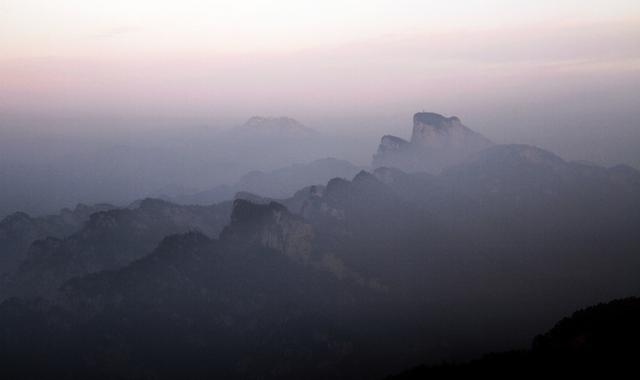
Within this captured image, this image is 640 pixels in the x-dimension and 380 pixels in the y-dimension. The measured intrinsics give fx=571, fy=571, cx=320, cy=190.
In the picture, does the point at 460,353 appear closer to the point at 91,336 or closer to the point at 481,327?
the point at 481,327

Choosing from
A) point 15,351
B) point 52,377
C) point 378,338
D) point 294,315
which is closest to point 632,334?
point 378,338

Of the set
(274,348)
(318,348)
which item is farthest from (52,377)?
(318,348)

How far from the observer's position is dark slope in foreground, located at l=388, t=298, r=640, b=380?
84781 millimetres

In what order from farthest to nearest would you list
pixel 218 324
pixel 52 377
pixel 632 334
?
pixel 218 324 → pixel 52 377 → pixel 632 334

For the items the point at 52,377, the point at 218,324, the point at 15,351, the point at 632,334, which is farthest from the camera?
the point at 218,324

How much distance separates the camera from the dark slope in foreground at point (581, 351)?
278 ft

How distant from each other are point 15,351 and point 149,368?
46.3 m

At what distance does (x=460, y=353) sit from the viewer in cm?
18112

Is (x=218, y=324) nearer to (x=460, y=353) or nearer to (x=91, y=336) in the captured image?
(x=91, y=336)

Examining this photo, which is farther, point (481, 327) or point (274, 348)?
point (481, 327)

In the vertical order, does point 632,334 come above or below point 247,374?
above

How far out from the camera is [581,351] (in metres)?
88.8

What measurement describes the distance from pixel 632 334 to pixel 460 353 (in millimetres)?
97344

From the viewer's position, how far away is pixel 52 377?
17250cm
